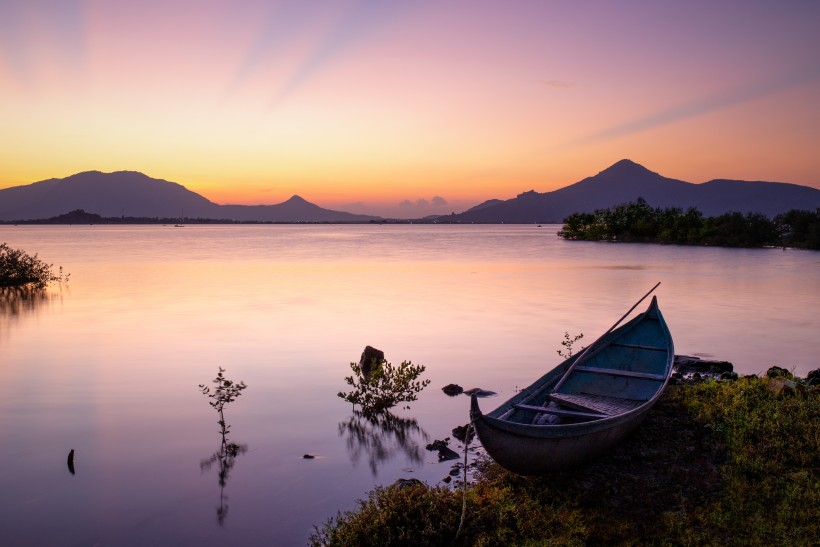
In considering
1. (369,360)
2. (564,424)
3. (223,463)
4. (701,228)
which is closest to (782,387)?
(564,424)

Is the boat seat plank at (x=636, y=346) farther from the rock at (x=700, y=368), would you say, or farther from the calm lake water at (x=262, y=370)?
the calm lake water at (x=262, y=370)

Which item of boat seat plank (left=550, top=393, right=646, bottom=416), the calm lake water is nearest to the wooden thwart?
boat seat plank (left=550, top=393, right=646, bottom=416)

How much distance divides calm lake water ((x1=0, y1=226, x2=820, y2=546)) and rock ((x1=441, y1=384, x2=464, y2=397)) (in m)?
0.31

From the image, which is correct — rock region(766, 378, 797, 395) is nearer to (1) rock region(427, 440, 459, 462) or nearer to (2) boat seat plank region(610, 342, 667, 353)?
(2) boat seat plank region(610, 342, 667, 353)

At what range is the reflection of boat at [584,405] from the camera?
8188 millimetres

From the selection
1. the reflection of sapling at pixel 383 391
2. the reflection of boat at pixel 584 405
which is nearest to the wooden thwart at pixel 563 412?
the reflection of boat at pixel 584 405

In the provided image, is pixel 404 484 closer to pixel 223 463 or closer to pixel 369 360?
pixel 223 463

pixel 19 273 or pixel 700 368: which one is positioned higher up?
pixel 19 273

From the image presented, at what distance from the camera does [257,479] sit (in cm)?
Result: 1104

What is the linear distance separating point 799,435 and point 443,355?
39.2 ft

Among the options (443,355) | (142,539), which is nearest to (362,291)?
(443,355)

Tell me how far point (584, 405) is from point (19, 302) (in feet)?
109

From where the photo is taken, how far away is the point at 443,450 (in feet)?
38.3

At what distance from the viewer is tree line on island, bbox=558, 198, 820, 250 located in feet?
273
